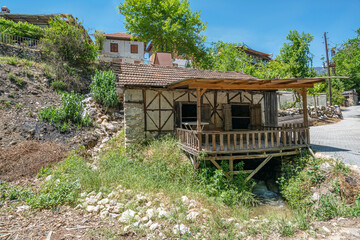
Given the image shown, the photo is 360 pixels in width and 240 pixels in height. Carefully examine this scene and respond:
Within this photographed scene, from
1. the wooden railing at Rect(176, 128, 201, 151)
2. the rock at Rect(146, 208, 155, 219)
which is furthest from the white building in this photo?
the rock at Rect(146, 208, 155, 219)

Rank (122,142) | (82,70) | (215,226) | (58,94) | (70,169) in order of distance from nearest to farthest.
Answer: (215,226) → (70,169) → (122,142) → (58,94) → (82,70)

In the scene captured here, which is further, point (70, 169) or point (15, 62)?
point (15, 62)

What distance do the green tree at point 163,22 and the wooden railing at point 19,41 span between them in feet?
28.5

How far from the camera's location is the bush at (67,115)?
1030cm

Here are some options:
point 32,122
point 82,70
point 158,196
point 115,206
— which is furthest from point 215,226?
point 82,70

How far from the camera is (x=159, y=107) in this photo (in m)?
9.72

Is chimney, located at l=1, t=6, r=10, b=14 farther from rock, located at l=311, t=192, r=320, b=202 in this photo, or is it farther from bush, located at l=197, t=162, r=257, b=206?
rock, located at l=311, t=192, r=320, b=202

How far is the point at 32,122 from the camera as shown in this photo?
32.8ft

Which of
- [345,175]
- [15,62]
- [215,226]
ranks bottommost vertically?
[215,226]

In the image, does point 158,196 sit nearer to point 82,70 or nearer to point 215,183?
point 215,183

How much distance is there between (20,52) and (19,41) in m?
3.60

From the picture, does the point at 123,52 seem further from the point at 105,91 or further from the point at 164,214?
the point at 164,214

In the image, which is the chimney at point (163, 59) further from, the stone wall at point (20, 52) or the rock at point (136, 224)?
the rock at point (136, 224)

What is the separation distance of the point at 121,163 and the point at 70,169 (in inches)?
67.8
